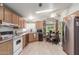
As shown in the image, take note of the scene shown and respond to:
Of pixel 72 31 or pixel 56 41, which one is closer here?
pixel 72 31

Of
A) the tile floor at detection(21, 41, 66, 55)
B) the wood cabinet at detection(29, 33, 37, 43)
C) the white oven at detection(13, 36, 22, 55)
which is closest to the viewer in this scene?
the white oven at detection(13, 36, 22, 55)

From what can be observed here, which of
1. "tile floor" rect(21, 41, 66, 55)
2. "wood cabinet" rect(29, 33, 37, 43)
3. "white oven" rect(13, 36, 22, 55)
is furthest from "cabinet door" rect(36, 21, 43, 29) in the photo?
"white oven" rect(13, 36, 22, 55)

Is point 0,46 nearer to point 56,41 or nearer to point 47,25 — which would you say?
point 56,41

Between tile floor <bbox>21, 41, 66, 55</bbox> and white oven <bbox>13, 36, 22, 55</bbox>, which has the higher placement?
white oven <bbox>13, 36, 22, 55</bbox>

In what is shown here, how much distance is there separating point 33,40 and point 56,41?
204cm

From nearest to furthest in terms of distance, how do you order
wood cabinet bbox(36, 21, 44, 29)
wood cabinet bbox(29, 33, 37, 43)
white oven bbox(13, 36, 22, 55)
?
white oven bbox(13, 36, 22, 55), wood cabinet bbox(29, 33, 37, 43), wood cabinet bbox(36, 21, 44, 29)

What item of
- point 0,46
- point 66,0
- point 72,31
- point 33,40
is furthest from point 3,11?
point 33,40

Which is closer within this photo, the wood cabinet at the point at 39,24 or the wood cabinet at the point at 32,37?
the wood cabinet at the point at 32,37

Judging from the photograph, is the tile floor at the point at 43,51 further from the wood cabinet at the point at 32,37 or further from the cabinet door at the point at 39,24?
the cabinet door at the point at 39,24

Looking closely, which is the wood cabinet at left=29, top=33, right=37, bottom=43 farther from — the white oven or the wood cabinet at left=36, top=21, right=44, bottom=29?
the white oven

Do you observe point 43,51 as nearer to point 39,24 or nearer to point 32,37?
point 32,37

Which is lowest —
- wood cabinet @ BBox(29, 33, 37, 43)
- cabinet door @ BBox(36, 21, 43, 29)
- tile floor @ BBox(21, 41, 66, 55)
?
tile floor @ BBox(21, 41, 66, 55)

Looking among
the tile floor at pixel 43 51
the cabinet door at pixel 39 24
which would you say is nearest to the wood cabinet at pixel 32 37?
the cabinet door at pixel 39 24
